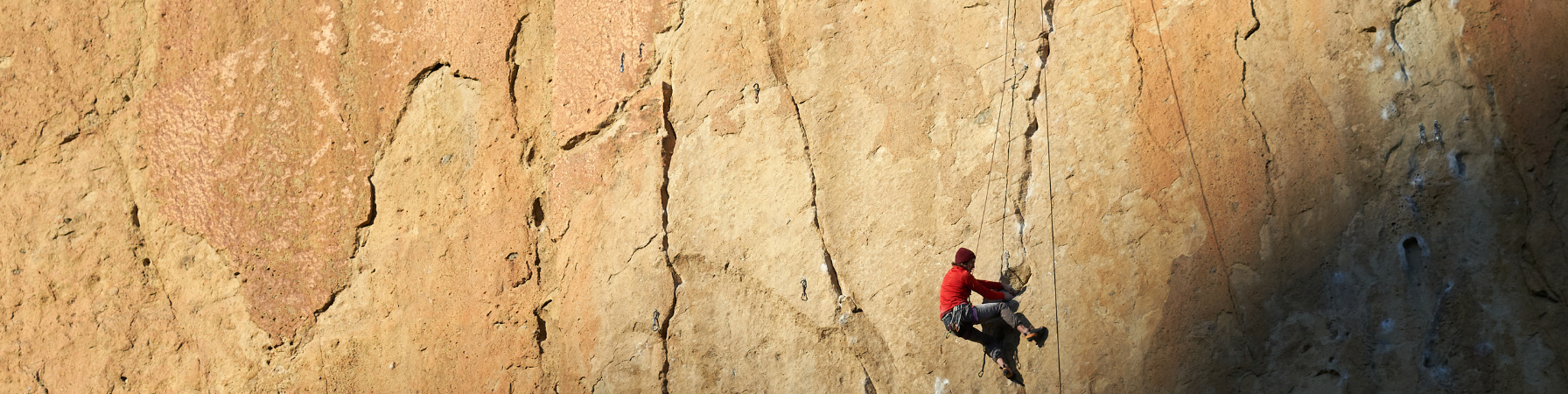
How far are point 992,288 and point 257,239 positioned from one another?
11.3 feet

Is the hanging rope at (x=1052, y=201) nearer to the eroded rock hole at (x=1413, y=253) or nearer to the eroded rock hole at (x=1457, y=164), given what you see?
the eroded rock hole at (x=1413, y=253)

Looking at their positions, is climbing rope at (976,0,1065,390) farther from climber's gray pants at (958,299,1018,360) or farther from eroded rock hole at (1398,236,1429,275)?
eroded rock hole at (1398,236,1429,275)

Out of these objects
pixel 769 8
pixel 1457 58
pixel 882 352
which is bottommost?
pixel 882 352

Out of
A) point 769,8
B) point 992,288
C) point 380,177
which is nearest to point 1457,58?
point 992,288

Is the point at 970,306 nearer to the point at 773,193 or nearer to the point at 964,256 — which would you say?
the point at 964,256

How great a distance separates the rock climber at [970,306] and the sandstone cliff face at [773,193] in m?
0.12

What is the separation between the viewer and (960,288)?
4113 millimetres

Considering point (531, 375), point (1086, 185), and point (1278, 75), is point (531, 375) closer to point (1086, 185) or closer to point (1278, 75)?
point (1086, 185)

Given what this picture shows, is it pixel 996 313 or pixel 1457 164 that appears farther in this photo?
pixel 996 313

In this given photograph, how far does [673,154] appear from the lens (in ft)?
16.2

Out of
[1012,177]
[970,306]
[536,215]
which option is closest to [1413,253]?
[1012,177]

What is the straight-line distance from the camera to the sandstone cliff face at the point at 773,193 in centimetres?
→ 368

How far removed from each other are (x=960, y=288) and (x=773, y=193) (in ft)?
3.20

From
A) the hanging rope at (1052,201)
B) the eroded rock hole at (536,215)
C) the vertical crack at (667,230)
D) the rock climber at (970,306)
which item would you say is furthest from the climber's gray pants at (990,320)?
the eroded rock hole at (536,215)
